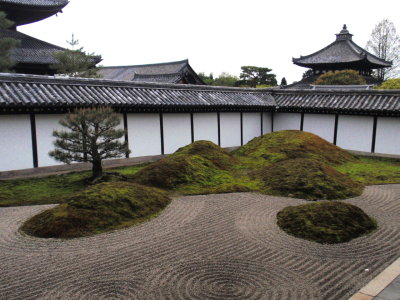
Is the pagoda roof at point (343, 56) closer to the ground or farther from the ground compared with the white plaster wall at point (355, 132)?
farther from the ground

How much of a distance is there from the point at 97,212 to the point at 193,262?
3.05m

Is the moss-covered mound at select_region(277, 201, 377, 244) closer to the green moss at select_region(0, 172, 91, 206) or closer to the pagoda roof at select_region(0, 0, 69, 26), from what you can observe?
the green moss at select_region(0, 172, 91, 206)

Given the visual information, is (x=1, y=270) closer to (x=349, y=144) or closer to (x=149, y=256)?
(x=149, y=256)

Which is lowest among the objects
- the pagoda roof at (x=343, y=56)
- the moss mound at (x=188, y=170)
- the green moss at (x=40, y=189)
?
the green moss at (x=40, y=189)

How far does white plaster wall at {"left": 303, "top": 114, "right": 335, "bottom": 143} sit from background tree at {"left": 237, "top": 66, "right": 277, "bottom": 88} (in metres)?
41.8

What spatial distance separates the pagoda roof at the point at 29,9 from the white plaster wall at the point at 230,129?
1724cm

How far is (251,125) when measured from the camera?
21500 millimetres

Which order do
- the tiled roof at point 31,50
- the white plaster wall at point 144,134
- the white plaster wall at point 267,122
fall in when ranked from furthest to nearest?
the tiled roof at point 31,50
the white plaster wall at point 267,122
the white plaster wall at point 144,134

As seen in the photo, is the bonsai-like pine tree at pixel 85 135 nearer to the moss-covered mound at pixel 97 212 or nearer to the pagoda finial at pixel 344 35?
the moss-covered mound at pixel 97 212

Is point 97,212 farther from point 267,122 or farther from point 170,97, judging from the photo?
point 267,122

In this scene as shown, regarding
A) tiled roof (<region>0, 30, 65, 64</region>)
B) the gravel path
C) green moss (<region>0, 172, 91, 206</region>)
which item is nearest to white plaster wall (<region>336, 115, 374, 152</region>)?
the gravel path

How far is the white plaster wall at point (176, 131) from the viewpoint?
56.3ft

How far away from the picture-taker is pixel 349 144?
750 inches

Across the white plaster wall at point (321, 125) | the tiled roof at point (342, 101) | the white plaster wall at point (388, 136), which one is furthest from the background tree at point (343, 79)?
the white plaster wall at point (388, 136)
